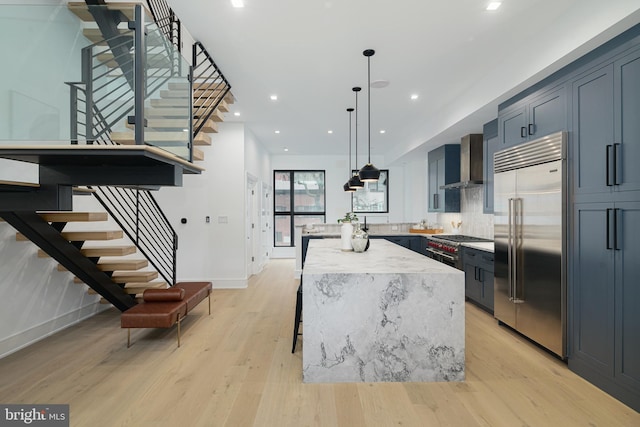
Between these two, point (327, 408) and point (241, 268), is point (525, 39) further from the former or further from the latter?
point (241, 268)

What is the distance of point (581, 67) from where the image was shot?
279 cm

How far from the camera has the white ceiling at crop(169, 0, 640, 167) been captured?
275cm

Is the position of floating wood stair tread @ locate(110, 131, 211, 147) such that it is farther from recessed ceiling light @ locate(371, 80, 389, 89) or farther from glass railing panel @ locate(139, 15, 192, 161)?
recessed ceiling light @ locate(371, 80, 389, 89)

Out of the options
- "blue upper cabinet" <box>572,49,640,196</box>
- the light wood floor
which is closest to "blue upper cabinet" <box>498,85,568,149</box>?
"blue upper cabinet" <box>572,49,640,196</box>

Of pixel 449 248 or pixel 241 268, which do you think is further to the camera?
pixel 241 268

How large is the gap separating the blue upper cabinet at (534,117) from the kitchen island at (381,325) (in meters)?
1.75

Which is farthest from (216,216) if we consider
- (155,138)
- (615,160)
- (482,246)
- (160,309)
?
(615,160)

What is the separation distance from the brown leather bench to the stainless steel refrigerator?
3.56 m

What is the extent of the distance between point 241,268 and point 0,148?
445 centimetres

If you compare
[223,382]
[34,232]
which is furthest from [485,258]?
[34,232]

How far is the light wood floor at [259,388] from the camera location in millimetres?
2234

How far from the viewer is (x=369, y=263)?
3.11 meters

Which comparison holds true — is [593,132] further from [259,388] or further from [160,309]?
[160,309]

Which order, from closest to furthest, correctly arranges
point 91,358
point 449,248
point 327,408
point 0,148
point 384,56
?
point 0,148 → point 327,408 → point 91,358 → point 384,56 → point 449,248
